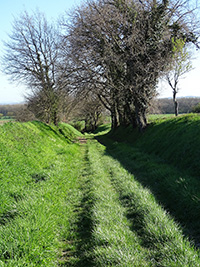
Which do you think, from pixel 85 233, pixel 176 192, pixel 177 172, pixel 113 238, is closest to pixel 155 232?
pixel 113 238

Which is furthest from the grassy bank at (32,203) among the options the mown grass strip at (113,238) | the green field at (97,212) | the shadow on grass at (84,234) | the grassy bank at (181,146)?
the grassy bank at (181,146)

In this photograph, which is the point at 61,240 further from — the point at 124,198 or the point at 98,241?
the point at 124,198

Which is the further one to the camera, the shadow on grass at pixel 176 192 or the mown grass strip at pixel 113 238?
the shadow on grass at pixel 176 192

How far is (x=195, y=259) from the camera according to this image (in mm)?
2906

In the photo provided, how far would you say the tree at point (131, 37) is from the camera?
48.6 feet

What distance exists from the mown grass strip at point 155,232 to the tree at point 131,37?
35.9ft

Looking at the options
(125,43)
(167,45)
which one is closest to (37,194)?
(125,43)

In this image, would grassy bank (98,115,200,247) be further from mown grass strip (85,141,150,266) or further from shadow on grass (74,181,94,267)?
shadow on grass (74,181,94,267)

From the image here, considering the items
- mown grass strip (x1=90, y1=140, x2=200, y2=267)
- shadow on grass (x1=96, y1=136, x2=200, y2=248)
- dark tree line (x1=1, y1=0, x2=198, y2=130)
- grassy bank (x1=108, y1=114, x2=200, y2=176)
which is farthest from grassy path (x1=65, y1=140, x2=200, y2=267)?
dark tree line (x1=1, y1=0, x2=198, y2=130)

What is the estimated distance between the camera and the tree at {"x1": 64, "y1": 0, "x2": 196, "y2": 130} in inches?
584

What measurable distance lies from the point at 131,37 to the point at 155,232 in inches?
524

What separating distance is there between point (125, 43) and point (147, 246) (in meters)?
14.3

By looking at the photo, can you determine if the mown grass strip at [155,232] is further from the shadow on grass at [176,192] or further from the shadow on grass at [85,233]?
the shadow on grass at [85,233]

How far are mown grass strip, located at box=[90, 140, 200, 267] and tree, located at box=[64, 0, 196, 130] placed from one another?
10.9m
